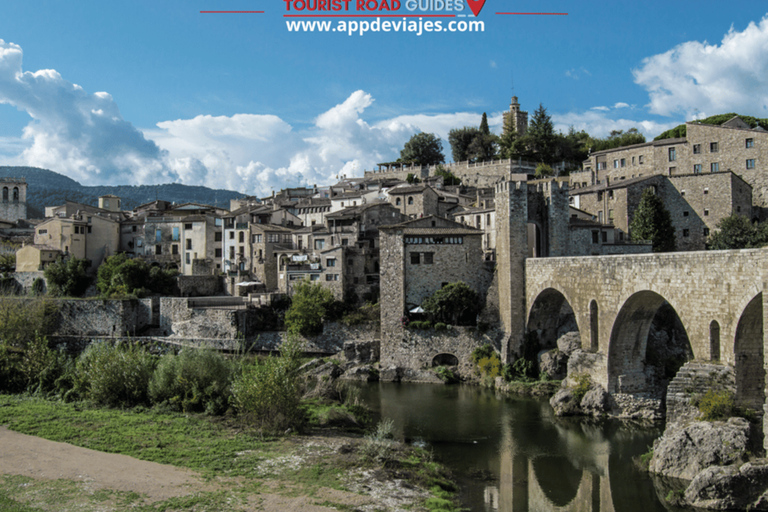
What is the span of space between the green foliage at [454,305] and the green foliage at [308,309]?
25.7 feet

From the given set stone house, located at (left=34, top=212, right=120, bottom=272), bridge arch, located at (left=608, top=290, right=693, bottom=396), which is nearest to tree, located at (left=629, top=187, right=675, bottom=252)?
bridge arch, located at (left=608, top=290, right=693, bottom=396)

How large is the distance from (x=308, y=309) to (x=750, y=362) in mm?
27401

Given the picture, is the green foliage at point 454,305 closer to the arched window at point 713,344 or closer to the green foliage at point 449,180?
the arched window at point 713,344

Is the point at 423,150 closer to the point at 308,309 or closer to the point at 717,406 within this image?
the point at 308,309

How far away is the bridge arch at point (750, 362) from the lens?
20328 millimetres

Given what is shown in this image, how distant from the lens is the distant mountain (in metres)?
129

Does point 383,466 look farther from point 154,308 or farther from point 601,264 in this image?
point 154,308

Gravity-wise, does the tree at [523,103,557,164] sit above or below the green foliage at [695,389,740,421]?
above

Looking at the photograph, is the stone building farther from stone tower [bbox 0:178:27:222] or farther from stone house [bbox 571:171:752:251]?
stone tower [bbox 0:178:27:222]

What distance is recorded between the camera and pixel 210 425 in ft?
78.0

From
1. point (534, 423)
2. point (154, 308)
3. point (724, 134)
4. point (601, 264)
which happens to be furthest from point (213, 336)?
point (724, 134)

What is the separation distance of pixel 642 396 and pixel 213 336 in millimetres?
28815

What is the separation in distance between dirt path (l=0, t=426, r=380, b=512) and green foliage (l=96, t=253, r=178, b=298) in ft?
88.0

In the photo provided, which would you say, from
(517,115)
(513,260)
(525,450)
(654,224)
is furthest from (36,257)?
(517,115)
